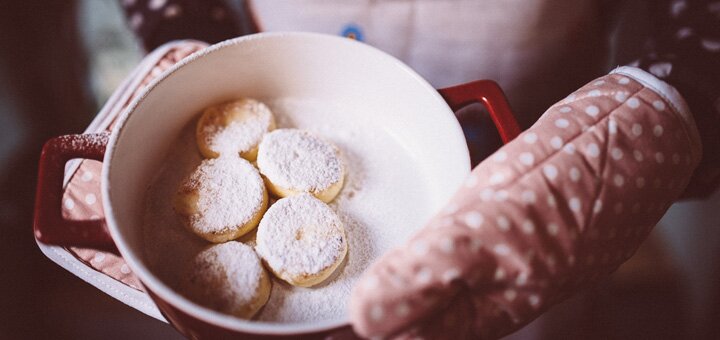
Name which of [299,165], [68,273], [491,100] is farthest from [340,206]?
[68,273]

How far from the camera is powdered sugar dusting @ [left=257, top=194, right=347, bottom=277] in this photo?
43 centimetres

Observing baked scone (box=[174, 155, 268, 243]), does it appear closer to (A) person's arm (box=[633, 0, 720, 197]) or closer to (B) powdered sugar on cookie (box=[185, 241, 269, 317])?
(B) powdered sugar on cookie (box=[185, 241, 269, 317])

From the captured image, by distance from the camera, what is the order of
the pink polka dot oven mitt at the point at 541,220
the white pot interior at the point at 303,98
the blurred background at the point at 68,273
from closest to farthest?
the pink polka dot oven mitt at the point at 541,220 < the white pot interior at the point at 303,98 < the blurred background at the point at 68,273

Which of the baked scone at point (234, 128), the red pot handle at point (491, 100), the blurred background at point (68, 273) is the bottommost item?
the blurred background at point (68, 273)

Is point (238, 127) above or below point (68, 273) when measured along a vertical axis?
above

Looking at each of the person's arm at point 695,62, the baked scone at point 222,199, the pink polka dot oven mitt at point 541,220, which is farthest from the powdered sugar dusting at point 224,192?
the person's arm at point 695,62

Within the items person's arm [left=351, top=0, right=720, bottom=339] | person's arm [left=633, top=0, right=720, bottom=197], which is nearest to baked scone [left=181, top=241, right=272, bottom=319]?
person's arm [left=351, top=0, right=720, bottom=339]

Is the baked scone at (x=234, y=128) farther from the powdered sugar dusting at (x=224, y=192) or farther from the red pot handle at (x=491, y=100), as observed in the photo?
the red pot handle at (x=491, y=100)

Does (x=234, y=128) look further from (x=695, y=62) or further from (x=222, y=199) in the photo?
(x=695, y=62)

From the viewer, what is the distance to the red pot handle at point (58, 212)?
402 mm

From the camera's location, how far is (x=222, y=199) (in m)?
0.47

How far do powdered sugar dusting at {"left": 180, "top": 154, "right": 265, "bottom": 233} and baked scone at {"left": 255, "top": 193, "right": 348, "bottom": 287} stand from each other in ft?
0.07

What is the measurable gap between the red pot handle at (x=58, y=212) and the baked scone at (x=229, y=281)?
7 cm

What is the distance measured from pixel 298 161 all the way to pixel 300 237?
0.26ft
